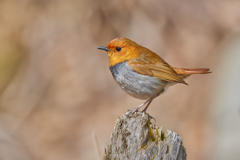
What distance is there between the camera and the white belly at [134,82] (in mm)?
4238

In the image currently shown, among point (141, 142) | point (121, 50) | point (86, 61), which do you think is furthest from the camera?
point (86, 61)

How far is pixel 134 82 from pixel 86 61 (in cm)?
368

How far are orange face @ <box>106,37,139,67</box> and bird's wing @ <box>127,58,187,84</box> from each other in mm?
64

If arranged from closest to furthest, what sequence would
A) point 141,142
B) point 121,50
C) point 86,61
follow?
point 141,142
point 121,50
point 86,61

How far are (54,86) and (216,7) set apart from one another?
3328 mm

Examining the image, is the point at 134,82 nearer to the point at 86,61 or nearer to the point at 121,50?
the point at 121,50

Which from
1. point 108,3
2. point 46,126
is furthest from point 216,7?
point 46,126

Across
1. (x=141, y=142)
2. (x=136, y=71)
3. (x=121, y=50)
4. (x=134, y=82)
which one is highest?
(x=121, y=50)

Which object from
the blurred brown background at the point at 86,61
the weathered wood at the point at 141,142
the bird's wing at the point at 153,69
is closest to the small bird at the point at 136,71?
the bird's wing at the point at 153,69

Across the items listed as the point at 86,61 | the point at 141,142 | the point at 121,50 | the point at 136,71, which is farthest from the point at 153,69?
the point at 86,61

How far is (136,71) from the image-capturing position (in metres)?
4.26

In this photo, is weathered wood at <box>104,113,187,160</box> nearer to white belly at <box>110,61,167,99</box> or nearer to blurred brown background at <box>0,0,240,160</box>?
white belly at <box>110,61,167,99</box>

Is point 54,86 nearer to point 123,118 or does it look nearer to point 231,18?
point 231,18

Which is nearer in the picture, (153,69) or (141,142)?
(141,142)
